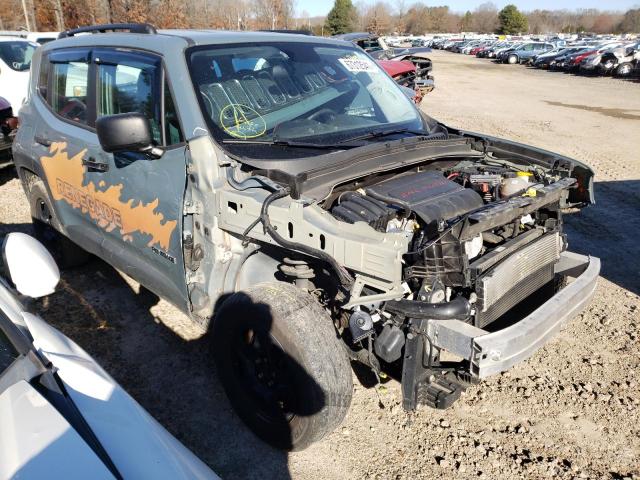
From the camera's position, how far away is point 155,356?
3.54 metres

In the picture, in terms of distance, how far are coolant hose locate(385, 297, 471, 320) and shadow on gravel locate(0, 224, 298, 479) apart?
1068mm

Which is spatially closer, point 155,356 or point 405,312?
point 405,312

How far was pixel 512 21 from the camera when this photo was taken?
81938 millimetres

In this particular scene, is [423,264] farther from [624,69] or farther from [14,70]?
[624,69]

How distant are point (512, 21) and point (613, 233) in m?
88.3

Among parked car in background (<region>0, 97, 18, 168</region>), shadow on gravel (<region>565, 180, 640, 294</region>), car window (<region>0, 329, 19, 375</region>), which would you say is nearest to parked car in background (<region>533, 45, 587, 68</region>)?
shadow on gravel (<region>565, 180, 640, 294</region>)

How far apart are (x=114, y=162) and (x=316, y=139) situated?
1.35 m

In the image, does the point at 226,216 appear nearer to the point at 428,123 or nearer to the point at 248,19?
the point at 428,123

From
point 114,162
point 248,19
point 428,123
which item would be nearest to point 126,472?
point 114,162

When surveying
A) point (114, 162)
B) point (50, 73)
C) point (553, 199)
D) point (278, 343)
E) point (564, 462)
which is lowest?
point (564, 462)

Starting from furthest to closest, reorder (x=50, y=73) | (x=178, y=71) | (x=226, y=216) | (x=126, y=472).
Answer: (x=50, y=73), (x=178, y=71), (x=226, y=216), (x=126, y=472)

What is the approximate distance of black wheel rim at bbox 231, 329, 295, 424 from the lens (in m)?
2.56

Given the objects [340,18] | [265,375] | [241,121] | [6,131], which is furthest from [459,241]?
[340,18]

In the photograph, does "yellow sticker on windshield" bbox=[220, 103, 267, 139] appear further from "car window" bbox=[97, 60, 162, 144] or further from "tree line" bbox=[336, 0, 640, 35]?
"tree line" bbox=[336, 0, 640, 35]
